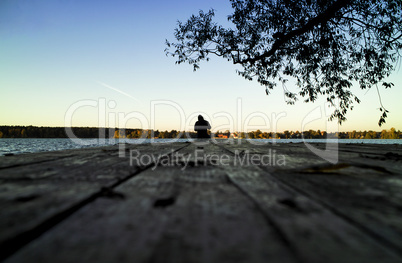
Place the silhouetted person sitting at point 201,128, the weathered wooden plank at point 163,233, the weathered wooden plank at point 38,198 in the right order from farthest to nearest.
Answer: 1. the silhouetted person sitting at point 201,128
2. the weathered wooden plank at point 38,198
3. the weathered wooden plank at point 163,233

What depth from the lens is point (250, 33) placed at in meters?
9.84

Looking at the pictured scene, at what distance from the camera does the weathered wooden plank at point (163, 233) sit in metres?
0.48

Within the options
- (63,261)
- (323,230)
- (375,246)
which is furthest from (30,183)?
(375,246)

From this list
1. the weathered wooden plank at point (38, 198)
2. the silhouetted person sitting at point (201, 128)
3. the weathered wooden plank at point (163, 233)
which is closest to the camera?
the weathered wooden plank at point (163, 233)

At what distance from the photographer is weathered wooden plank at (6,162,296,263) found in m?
0.48

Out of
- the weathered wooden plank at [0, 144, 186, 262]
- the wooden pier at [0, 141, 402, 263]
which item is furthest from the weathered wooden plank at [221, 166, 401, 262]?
the weathered wooden plank at [0, 144, 186, 262]

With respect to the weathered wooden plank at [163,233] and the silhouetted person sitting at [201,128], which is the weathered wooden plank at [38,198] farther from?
the silhouetted person sitting at [201,128]

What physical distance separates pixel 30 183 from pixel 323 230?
60.9 inches

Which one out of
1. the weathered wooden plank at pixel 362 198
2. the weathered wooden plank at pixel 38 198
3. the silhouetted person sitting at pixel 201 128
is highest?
the silhouetted person sitting at pixel 201 128

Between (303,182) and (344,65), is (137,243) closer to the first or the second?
(303,182)

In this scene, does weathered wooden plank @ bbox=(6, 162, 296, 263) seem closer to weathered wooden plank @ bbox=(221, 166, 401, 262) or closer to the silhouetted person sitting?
weathered wooden plank @ bbox=(221, 166, 401, 262)

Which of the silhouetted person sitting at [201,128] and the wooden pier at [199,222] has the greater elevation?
the silhouetted person sitting at [201,128]

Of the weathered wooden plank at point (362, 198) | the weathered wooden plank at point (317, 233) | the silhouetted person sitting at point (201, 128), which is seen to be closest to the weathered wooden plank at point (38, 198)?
the weathered wooden plank at point (317, 233)

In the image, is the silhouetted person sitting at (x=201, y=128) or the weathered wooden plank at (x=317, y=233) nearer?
the weathered wooden plank at (x=317, y=233)
